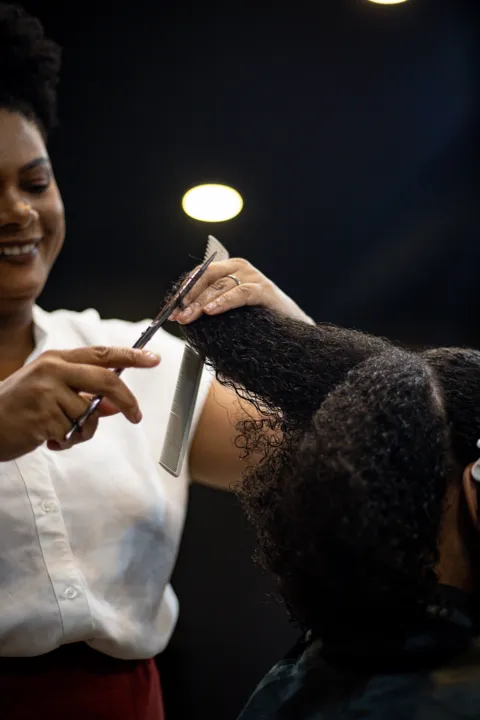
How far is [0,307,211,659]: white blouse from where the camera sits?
103 centimetres

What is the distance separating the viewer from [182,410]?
1019 mm

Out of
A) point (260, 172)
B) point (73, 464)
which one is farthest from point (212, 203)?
point (73, 464)

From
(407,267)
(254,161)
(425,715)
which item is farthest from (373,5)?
(425,715)

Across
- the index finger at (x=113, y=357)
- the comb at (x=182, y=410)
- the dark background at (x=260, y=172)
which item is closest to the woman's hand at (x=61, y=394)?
the index finger at (x=113, y=357)

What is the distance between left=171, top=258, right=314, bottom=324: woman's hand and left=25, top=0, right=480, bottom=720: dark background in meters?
0.82

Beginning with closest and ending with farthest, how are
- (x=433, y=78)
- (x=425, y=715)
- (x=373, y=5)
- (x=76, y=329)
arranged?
(x=425, y=715) → (x=76, y=329) → (x=373, y=5) → (x=433, y=78)

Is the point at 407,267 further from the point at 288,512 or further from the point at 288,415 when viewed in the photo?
the point at 288,512

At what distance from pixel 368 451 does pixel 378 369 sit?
112 millimetres

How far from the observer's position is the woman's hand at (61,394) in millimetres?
886

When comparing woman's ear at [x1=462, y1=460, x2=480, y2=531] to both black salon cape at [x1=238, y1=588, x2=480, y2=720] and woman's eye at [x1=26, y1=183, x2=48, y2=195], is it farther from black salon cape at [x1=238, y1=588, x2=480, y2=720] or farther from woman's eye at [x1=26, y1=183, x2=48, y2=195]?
woman's eye at [x1=26, y1=183, x2=48, y2=195]

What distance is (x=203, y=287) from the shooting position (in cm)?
100

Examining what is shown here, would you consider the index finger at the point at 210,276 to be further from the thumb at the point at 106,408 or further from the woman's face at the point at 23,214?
the woman's face at the point at 23,214

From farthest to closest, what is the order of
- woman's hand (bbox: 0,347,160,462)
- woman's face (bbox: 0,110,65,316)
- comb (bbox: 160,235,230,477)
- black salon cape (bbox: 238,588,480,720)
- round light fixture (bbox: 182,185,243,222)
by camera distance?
1. round light fixture (bbox: 182,185,243,222)
2. woman's face (bbox: 0,110,65,316)
3. comb (bbox: 160,235,230,477)
4. woman's hand (bbox: 0,347,160,462)
5. black salon cape (bbox: 238,588,480,720)

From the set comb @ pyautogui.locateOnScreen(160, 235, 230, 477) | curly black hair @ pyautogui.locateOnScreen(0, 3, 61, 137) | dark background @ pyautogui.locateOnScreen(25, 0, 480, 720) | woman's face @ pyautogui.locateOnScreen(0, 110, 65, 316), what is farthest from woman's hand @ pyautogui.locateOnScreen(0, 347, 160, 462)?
dark background @ pyautogui.locateOnScreen(25, 0, 480, 720)
